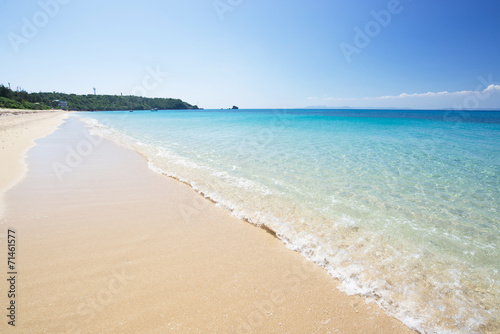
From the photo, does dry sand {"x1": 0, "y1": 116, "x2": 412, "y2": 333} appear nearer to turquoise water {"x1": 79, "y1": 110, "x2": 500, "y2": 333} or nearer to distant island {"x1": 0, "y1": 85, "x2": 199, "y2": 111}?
turquoise water {"x1": 79, "y1": 110, "x2": 500, "y2": 333}

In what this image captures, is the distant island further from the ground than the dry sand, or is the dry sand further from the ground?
the distant island

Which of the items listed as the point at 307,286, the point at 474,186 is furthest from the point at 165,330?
the point at 474,186

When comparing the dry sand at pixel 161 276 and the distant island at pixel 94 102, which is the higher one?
the distant island at pixel 94 102

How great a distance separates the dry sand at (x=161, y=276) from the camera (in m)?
2.56

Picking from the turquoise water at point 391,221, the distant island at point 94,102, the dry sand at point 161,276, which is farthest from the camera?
the distant island at point 94,102

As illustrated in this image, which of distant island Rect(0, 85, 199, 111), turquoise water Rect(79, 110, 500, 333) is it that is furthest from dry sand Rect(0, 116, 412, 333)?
distant island Rect(0, 85, 199, 111)

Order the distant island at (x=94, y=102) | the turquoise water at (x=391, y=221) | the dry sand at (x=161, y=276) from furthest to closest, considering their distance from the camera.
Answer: the distant island at (x=94, y=102)
the turquoise water at (x=391, y=221)
the dry sand at (x=161, y=276)

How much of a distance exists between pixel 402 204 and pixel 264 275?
4.63 metres

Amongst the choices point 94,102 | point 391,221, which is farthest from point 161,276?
point 94,102

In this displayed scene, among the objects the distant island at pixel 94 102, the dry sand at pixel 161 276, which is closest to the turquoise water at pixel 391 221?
the dry sand at pixel 161 276

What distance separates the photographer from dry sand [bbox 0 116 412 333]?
8.39 ft

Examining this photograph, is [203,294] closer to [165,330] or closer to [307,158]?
[165,330]

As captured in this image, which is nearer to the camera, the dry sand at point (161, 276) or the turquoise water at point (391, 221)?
the dry sand at point (161, 276)

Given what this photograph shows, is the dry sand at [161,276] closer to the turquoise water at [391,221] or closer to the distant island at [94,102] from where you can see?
the turquoise water at [391,221]
